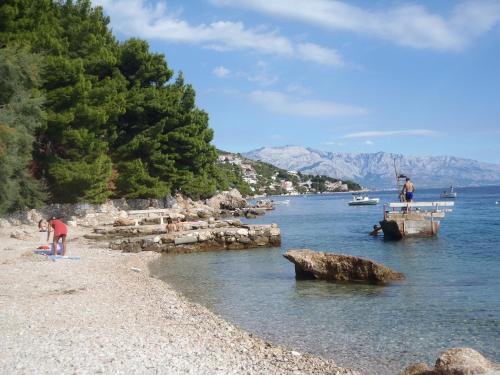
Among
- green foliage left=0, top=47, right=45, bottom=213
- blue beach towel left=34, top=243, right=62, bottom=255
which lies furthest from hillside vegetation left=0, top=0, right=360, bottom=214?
blue beach towel left=34, top=243, right=62, bottom=255

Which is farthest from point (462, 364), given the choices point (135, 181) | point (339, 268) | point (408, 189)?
point (135, 181)

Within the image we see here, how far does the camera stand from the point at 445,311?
39.4 ft

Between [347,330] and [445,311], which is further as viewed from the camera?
[445,311]

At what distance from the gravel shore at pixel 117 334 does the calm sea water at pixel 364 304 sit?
1.01 metres

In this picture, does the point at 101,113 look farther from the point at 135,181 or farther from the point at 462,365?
the point at 462,365

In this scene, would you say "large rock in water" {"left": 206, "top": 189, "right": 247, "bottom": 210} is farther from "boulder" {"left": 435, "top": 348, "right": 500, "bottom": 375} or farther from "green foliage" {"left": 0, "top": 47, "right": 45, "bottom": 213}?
"boulder" {"left": 435, "top": 348, "right": 500, "bottom": 375}

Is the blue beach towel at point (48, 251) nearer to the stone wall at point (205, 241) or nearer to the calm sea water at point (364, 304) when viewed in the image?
the calm sea water at point (364, 304)

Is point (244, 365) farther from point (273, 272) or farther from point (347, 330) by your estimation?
point (273, 272)

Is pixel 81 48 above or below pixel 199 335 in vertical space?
above

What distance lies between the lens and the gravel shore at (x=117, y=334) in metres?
6.94

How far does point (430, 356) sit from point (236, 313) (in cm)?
483

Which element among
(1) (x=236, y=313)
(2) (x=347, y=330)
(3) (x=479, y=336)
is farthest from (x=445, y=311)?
(1) (x=236, y=313)

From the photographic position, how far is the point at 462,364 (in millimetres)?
6016

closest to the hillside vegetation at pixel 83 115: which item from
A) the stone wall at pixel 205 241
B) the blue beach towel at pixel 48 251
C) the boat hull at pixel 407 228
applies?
the blue beach towel at pixel 48 251
